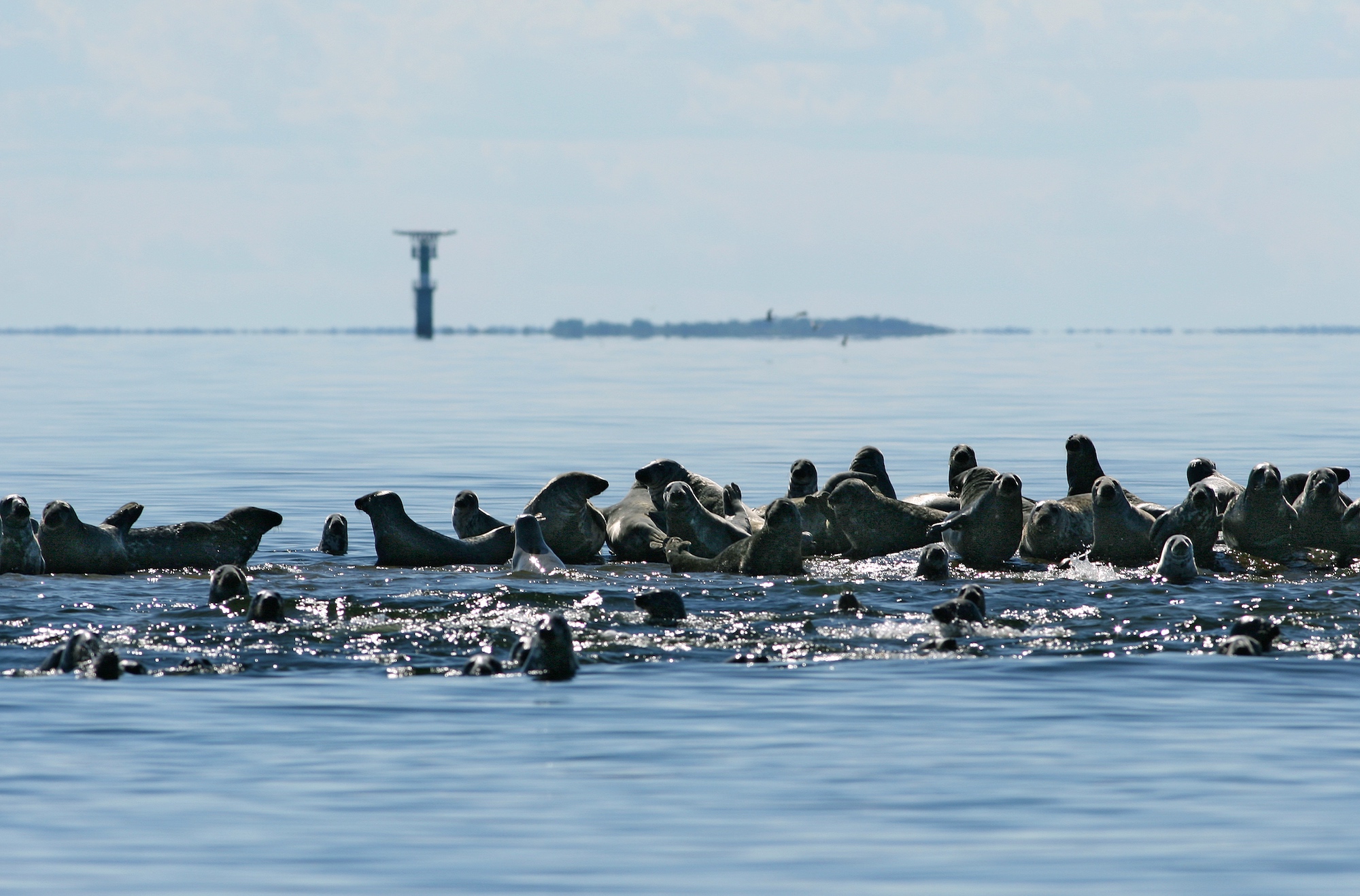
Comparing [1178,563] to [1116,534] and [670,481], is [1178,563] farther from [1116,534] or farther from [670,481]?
[670,481]

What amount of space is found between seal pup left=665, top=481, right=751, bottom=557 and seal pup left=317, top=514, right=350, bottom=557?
457 centimetres

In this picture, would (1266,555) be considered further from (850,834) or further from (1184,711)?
(850,834)

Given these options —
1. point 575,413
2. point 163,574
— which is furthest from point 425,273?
point 163,574

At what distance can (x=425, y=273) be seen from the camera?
193 meters

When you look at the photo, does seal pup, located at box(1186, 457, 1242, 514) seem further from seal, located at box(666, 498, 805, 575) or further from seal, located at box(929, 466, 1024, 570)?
seal, located at box(666, 498, 805, 575)

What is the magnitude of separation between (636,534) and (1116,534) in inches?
225

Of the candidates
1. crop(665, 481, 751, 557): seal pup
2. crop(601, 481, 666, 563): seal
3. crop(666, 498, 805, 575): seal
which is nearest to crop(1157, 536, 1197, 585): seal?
crop(666, 498, 805, 575): seal

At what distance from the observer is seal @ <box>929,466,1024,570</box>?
69.9 ft

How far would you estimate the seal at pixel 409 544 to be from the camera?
21438 millimetres

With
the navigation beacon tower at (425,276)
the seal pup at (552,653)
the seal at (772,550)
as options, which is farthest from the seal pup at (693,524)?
the navigation beacon tower at (425,276)

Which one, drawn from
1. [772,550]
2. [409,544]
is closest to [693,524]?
[772,550]

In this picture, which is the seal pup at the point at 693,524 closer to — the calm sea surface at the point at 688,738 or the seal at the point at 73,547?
the calm sea surface at the point at 688,738

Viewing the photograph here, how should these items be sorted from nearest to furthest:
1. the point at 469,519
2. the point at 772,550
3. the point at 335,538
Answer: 1. the point at 772,550
2. the point at 469,519
3. the point at 335,538

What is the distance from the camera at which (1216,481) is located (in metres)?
24.0
